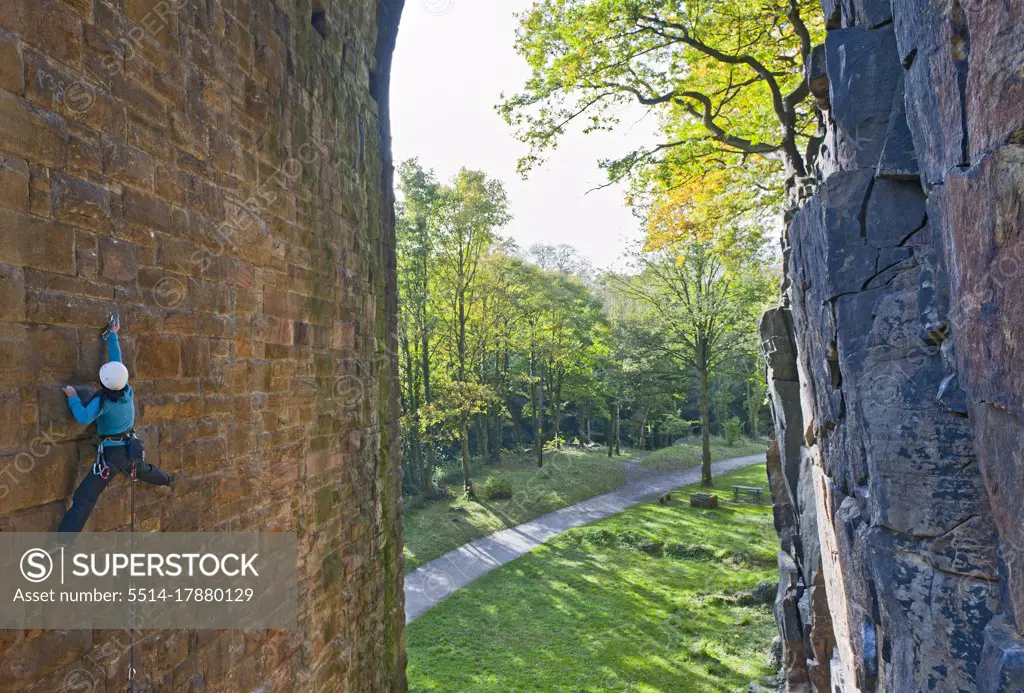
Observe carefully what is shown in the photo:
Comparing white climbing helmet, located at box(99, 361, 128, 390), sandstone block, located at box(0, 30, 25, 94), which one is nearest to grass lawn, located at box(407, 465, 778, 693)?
white climbing helmet, located at box(99, 361, 128, 390)

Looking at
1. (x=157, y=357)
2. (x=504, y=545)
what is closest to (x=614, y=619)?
(x=504, y=545)

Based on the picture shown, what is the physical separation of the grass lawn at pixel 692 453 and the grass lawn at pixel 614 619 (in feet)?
35.0

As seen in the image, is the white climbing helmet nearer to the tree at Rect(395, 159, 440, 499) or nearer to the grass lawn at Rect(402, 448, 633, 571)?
the grass lawn at Rect(402, 448, 633, 571)

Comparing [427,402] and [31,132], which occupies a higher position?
[31,132]

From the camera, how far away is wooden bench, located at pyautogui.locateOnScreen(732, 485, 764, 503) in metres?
18.2

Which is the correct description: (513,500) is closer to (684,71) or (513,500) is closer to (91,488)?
(684,71)

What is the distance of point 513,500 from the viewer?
1956cm

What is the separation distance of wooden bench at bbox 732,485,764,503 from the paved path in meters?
3.25

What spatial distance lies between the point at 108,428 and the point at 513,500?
18.0m

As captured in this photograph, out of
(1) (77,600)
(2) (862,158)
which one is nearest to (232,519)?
(1) (77,600)

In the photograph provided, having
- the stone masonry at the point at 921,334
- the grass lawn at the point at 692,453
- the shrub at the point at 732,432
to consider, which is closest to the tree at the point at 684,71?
the stone masonry at the point at 921,334

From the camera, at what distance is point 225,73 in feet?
10.9

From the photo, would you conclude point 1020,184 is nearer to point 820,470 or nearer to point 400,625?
point 820,470

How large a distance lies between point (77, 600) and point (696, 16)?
10.7 m
